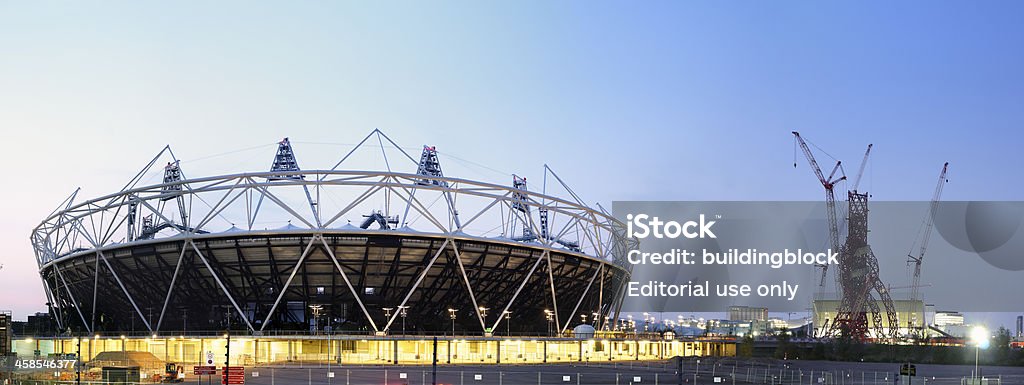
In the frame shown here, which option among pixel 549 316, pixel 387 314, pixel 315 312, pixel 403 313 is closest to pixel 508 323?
pixel 549 316

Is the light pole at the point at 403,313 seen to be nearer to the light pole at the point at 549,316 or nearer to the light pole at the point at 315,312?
the light pole at the point at 315,312

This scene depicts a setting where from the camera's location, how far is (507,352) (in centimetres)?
11381

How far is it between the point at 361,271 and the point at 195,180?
65.0 ft

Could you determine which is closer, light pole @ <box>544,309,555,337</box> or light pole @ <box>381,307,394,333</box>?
light pole @ <box>381,307,394,333</box>

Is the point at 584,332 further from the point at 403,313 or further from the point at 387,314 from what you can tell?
the point at 387,314

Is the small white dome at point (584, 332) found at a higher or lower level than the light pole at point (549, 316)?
lower

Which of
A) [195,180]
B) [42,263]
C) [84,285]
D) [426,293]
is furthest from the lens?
[42,263]

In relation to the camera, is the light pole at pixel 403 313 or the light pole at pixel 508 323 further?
the light pole at pixel 508 323

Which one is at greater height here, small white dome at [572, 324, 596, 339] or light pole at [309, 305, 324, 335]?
light pole at [309, 305, 324, 335]

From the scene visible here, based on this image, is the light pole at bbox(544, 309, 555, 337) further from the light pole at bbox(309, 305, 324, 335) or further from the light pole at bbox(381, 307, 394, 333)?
the light pole at bbox(309, 305, 324, 335)

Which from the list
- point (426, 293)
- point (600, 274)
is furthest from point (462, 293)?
point (600, 274)

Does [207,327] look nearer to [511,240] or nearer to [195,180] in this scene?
[195,180]

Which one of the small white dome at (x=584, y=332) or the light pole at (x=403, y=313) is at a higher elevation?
the light pole at (x=403, y=313)

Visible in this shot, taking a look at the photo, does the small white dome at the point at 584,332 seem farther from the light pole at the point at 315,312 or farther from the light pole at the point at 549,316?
the light pole at the point at 315,312
